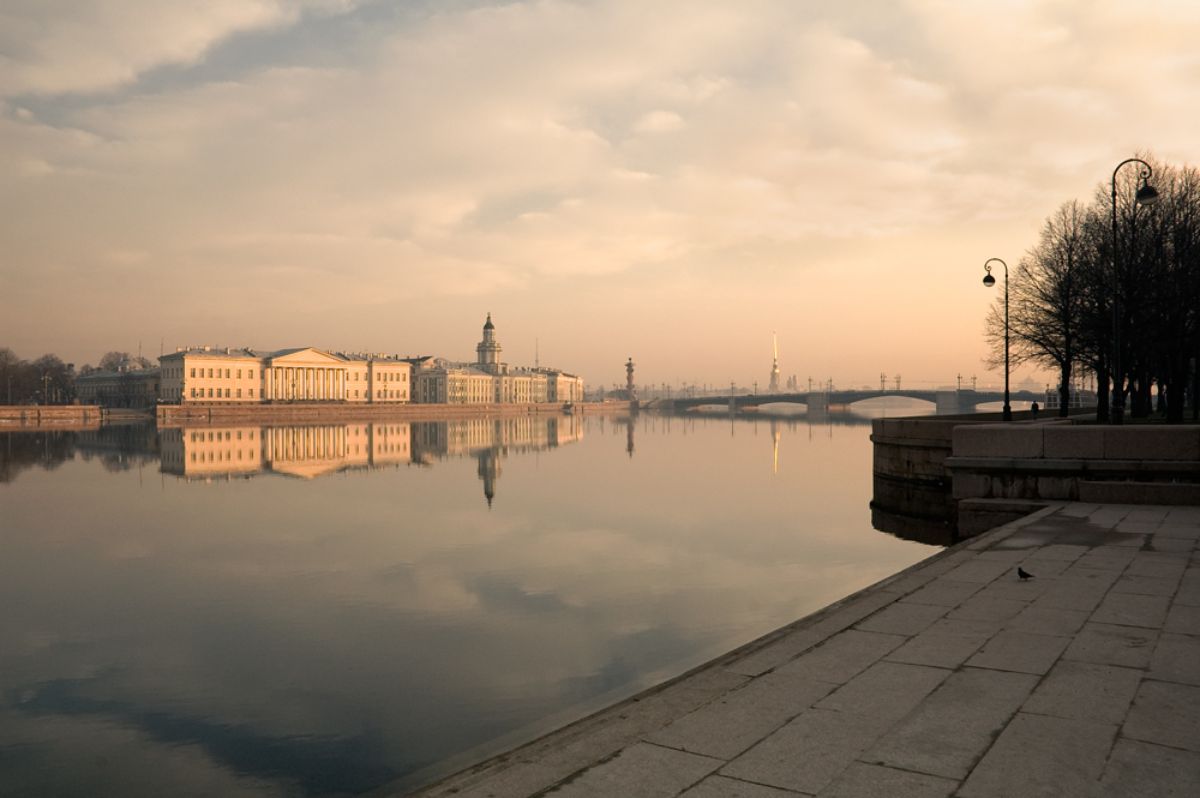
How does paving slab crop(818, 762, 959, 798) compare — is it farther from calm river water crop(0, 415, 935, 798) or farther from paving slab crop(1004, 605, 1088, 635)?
calm river water crop(0, 415, 935, 798)

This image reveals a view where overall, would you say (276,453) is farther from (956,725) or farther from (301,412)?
(301,412)

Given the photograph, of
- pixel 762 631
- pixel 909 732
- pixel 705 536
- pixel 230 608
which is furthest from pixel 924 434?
pixel 909 732

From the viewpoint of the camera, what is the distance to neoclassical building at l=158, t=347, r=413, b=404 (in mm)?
151700

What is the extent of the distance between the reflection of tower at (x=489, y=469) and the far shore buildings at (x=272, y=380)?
97.0 meters

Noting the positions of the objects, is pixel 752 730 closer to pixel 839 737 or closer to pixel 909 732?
pixel 839 737

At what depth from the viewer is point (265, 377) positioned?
15962 cm

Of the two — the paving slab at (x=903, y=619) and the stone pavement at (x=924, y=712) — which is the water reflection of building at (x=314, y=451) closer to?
the paving slab at (x=903, y=619)

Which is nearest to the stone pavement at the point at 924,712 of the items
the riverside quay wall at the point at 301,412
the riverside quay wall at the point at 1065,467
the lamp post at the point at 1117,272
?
the riverside quay wall at the point at 1065,467

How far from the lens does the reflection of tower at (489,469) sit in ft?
126

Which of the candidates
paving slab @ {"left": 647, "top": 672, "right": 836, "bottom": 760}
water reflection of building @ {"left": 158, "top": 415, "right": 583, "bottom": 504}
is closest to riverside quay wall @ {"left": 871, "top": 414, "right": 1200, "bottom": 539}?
paving slab @ {"left": 647, "top": 672, "right": 836, "bottom": 760}

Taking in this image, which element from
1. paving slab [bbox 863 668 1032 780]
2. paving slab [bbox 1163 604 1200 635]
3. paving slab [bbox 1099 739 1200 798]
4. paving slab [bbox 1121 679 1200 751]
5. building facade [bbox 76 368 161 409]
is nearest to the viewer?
paving slab [bbox 1099 739 1200 798]

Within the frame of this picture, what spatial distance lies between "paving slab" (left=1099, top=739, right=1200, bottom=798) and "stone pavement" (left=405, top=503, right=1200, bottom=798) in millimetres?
14

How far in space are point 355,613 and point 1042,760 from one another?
12.7 m

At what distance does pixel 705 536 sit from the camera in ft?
82.6
